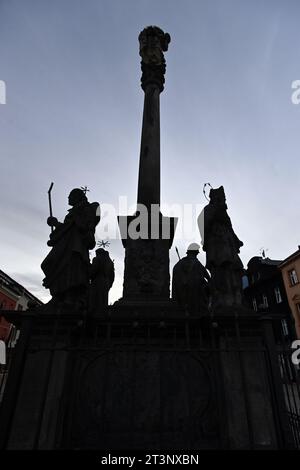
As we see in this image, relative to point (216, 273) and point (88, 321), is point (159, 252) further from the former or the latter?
point (88, 321)

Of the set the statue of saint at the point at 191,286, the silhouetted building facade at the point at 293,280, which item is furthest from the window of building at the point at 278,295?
the statue of saint at the point at 191,286

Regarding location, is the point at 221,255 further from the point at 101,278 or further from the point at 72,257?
the point at 101,278

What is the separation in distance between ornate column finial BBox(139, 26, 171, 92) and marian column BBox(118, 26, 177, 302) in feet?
1.08

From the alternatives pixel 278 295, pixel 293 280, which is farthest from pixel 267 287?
pixel 293 280

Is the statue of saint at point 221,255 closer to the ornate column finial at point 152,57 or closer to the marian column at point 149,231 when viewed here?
the marian column at point 149,231

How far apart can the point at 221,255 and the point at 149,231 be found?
7.53 ft

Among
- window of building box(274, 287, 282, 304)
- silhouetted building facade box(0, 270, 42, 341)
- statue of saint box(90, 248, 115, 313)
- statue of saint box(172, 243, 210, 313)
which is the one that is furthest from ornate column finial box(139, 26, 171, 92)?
window of building box(274, 287, 282, 304)

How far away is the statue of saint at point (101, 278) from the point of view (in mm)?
6062

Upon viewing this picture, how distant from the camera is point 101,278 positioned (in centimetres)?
630

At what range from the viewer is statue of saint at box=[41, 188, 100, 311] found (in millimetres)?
4637

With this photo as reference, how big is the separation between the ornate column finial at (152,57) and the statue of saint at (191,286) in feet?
23.2
